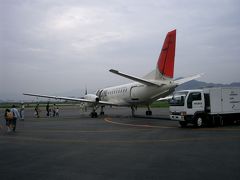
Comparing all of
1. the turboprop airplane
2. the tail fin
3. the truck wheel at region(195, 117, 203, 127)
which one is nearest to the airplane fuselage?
the turboprop airplane

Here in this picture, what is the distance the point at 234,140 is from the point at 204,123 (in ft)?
24.2

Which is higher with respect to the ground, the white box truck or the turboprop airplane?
the turboprop airplane

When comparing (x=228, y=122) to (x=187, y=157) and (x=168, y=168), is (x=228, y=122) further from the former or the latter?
(x=168, y=168)

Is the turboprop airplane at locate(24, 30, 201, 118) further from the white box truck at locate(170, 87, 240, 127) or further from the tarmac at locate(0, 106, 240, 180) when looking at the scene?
the tarmac at locate(0, 106, 240, 180)

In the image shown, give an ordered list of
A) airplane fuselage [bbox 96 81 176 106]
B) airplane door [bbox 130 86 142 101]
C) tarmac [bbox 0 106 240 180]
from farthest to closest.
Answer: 1. airplane door [bbox 130 86 142 101]
2. airplane fuselage [bbox 96 81 176 106]
3. tarmac [bbox 0 106 240 180]

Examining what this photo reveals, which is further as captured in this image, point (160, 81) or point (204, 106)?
point (160, 81)

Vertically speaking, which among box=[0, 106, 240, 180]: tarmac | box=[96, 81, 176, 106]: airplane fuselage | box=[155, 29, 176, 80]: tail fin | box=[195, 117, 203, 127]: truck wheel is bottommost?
box=[0, 106, 240, 180]: tarmac

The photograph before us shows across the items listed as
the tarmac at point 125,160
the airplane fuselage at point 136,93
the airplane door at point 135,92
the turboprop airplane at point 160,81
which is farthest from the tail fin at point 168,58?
the tarmac at point 125,160

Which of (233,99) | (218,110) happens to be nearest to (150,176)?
(218,110)

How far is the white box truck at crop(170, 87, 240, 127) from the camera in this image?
63.1ft

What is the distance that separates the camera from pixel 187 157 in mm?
9344

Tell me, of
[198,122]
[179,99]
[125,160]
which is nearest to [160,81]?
[179,99]

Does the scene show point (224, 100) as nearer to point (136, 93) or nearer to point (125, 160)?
point (136, 93)

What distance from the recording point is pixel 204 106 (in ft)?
64.2
